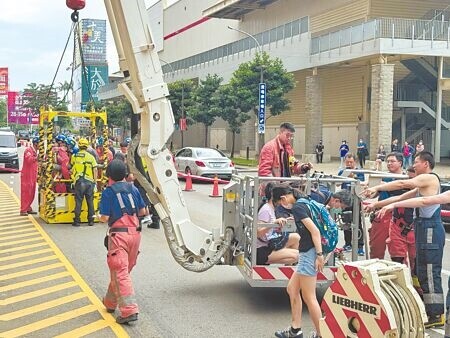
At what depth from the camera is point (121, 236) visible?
655 centimetres

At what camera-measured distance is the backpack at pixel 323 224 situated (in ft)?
18.8

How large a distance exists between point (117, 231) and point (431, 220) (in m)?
3.34

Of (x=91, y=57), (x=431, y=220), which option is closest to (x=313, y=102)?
(x=431, y=220)

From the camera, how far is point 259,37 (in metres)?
46.7

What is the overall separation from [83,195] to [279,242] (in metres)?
6.88

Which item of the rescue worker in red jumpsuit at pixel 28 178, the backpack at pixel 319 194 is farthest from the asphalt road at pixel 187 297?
the rescue worker in red jumpsuit at pixel 28 178

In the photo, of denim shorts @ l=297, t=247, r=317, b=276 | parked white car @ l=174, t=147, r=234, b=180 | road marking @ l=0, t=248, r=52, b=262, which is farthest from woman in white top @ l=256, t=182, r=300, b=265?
parked white car @ l=174, t=147, r=234, b=180

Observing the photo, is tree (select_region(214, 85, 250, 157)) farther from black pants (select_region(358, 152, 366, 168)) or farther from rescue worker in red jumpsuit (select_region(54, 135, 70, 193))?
rescue worker in red jumpsuit (select_region(54, 135, 70, 193))

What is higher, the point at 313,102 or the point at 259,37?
the point at 259,37

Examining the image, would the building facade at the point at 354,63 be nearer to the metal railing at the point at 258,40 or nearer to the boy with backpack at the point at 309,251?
the metal railing at the point at 258,40

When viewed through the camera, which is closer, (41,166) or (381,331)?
(381,331)

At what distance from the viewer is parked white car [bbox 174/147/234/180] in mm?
25141

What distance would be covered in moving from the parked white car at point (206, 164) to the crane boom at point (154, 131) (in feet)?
58.4

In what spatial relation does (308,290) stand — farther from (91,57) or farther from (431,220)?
(91,57)
